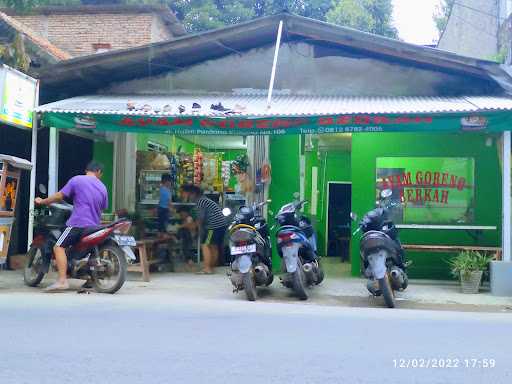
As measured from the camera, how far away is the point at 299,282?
7.92m

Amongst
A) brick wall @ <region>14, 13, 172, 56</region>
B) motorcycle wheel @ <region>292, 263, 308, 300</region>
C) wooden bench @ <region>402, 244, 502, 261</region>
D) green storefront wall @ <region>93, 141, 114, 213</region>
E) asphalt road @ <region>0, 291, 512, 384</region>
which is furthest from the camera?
brick wall @ <region>14, 13, 172, 56</region>

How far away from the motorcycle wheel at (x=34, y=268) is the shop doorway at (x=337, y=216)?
6.77 meters

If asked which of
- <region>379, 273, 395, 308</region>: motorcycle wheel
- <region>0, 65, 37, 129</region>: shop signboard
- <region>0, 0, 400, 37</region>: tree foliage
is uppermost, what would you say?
<region>0, 0, 400, 37</region>: tree foliage

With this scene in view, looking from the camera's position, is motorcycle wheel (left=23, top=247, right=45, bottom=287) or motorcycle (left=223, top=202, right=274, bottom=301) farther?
motorcycle wheel (left=23, top=247, right=45, bottom=287)

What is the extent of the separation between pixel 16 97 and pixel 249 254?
14.5 feet

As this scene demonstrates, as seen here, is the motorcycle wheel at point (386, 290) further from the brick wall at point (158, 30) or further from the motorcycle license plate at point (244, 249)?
the brick wall at point (158, 30)

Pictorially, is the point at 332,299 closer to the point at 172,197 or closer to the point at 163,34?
the point at 172,197

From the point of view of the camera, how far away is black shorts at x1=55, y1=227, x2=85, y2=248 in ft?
26.5

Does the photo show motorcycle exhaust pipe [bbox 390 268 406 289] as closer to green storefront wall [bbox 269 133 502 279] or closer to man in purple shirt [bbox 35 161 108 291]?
green storefront wall [bbox 269 133 502 279]

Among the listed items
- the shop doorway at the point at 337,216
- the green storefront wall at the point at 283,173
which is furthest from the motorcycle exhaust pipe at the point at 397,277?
the shop doorway at the point at 337,216

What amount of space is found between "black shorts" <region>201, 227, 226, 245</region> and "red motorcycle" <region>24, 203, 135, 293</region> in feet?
7.64

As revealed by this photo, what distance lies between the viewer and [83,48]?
62.9 feet

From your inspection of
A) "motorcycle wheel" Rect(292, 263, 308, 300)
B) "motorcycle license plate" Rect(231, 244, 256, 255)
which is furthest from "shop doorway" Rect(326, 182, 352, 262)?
"motorcycle license plate" Rect(231, 244, 256, 255)

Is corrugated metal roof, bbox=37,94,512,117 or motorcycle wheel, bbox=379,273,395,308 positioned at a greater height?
corrugated metal roof, bbox=37,94,512,117
